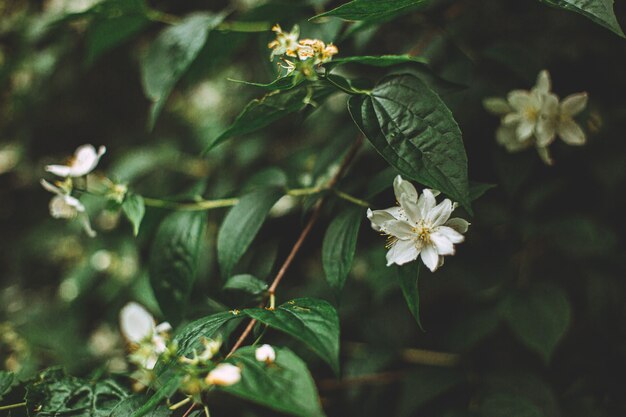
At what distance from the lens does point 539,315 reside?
4.16ft

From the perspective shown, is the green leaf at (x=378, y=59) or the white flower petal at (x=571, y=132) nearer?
the green leaf at (x=378, y=59)

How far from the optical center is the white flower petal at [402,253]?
34.9 inches

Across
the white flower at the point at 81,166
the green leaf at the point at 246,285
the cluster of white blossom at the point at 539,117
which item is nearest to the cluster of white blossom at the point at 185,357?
the green leaf at the point at 246,285

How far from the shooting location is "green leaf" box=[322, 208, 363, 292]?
933mm

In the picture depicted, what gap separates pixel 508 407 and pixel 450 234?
2.14 ft

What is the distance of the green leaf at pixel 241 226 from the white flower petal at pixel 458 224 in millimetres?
407

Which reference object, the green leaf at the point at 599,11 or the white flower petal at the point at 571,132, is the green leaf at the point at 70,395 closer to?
the green leaf at the point at 599,11

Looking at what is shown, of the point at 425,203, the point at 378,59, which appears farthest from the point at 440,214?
the point at 378,59

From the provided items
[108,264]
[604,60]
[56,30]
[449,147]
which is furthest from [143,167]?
[604,60]

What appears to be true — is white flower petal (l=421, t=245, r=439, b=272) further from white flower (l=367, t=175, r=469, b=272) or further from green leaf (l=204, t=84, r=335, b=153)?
green leaf (l=204, t=84, r=335, b=153)

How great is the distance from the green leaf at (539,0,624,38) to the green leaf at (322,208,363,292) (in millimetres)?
526

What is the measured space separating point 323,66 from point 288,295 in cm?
79

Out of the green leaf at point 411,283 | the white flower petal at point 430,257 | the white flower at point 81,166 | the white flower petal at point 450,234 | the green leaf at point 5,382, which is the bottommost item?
the green leaf at point 5,382

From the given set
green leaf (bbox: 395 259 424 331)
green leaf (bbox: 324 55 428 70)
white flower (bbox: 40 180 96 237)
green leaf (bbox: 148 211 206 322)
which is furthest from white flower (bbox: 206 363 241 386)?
white flower (bbox: 40 180 96 237)
